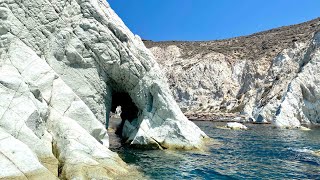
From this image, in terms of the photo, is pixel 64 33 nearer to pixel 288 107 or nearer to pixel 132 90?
pixel 132 90

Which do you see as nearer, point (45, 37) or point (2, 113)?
point (2, 113)

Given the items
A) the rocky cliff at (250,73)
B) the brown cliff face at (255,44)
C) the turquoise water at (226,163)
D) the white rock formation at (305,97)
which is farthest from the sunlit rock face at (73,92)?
the brown cliff face at (255,44)

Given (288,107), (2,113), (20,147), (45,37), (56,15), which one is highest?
(288,107)

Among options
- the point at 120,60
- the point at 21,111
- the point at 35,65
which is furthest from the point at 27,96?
the point at 120,60

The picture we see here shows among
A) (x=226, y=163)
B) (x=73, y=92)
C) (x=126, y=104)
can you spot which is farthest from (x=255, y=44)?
(x=73, y=92)

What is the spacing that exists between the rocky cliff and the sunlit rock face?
58.2 metres

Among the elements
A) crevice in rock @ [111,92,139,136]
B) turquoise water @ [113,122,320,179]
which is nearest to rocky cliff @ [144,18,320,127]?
crevice in rock @ [111,92,139,136]

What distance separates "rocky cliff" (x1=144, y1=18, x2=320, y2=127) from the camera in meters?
91.6

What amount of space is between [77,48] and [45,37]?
115 inches

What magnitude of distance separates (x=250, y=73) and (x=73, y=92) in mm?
118349

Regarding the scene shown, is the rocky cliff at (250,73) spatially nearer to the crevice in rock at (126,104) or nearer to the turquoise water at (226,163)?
the crevice in rock at (126,104)

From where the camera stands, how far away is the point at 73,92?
26.5 m

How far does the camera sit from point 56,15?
3011 cm

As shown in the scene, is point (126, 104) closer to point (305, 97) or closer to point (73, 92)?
point (73, 92)
